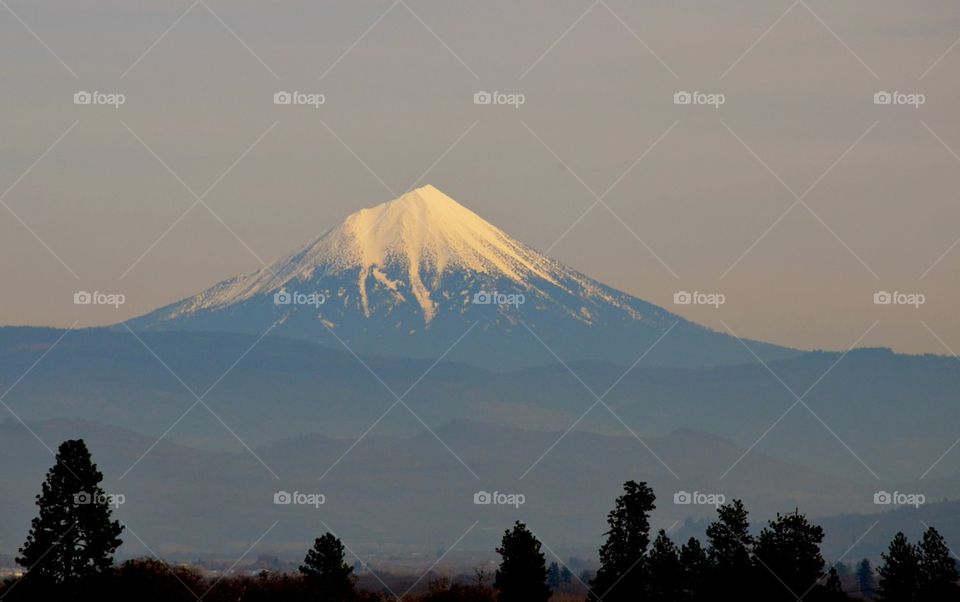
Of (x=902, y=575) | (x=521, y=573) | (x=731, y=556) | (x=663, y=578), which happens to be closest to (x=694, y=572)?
(x=731, y=556)

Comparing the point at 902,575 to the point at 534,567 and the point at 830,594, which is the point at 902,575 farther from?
the point at 534,567

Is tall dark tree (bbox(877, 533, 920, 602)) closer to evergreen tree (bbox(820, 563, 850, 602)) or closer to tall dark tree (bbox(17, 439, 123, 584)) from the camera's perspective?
evergreen tree (bbox(820, 563, 850, 602))

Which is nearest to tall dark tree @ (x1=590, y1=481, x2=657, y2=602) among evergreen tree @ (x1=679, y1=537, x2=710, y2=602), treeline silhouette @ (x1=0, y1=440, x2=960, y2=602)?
treeline silhouette @ (x1=0, y1=440, x2=960, y2=602)

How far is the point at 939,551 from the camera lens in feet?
437

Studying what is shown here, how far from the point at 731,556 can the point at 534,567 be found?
11090mm

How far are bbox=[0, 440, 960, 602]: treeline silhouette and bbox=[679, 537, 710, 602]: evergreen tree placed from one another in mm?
121

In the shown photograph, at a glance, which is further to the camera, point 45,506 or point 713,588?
point 713,588

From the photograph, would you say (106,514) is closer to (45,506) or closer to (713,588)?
(45,506)

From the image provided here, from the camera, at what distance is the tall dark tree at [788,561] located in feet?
384

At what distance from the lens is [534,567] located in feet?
393

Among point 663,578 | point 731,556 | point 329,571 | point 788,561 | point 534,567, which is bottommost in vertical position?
point 663,578

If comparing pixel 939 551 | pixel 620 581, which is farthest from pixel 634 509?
pixel 939 551

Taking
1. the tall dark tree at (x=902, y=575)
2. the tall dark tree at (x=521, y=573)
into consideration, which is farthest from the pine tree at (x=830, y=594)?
the tall dark tree at (x=521, y=573)

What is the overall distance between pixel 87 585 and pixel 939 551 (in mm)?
50964
